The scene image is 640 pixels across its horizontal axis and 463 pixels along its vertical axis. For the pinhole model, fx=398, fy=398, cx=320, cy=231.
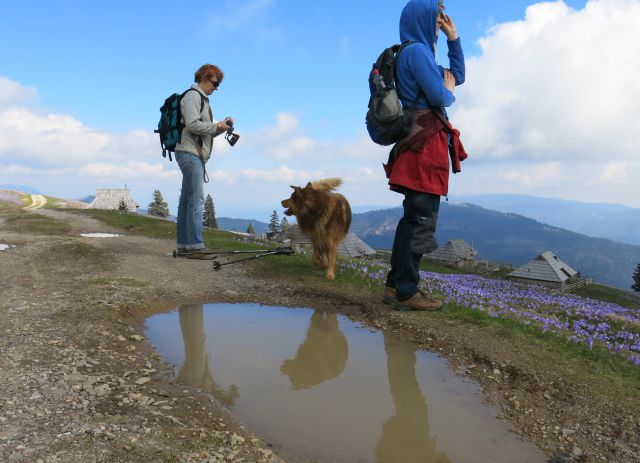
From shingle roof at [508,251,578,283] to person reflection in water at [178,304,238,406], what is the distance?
72562 mm

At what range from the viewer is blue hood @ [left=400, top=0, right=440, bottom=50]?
20.0 ft

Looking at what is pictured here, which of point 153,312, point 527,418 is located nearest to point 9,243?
point 153,312

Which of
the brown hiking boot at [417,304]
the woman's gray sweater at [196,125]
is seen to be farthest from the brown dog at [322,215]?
the brown hiking boot at [417,304]

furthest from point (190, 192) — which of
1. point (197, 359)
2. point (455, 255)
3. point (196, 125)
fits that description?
point (455, 255)

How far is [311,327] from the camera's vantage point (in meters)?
5.78

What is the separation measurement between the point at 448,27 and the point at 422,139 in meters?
1.98

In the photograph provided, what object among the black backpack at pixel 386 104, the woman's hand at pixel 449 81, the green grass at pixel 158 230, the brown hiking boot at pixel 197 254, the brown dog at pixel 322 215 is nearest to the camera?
the black backpack at pixel 386 104

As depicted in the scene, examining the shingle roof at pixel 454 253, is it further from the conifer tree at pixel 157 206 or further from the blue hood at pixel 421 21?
the blue hood at pixel 421 21

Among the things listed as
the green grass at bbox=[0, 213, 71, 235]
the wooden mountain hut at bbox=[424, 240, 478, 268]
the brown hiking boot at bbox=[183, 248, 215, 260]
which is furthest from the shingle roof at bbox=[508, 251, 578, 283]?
the brown hiking boot at bbox=[183, 248, 215, 260]

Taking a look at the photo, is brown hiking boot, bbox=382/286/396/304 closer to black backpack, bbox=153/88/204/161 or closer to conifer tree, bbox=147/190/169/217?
black backpack, bbox=153/88/204/161

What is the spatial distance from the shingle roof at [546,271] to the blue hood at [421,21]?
7089cm

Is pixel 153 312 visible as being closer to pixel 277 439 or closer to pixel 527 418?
pixel 277 439

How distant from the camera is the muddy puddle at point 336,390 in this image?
2969 mm

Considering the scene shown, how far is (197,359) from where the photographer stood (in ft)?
14.2
